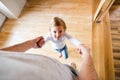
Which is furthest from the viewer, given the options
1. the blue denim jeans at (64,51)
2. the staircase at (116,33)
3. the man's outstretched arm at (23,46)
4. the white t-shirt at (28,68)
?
the staircase at (116,33)

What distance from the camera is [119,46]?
1535 millimetres

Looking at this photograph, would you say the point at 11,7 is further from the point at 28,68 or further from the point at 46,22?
the point at 28,68

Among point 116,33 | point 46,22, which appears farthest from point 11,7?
point 116,33

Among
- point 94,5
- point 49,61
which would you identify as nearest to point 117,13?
point 94,5

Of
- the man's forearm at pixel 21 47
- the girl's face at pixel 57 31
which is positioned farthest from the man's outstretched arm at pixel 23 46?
the girl's face at pixel 57 31

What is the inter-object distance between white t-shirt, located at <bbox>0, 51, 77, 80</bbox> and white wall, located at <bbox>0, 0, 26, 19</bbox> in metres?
1.15

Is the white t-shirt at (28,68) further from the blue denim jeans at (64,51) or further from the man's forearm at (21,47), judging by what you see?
the blue denim jeans at (64,51)

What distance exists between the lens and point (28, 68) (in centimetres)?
42

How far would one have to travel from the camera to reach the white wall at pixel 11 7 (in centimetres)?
151

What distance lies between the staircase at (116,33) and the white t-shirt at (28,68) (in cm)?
102

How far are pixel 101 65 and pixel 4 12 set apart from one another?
112cm

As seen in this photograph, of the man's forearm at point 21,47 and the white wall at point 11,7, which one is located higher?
the white wall at point 11,7

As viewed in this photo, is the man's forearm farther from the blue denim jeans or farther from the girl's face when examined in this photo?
the blue denim jeans

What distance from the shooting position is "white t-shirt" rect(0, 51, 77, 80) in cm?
38
